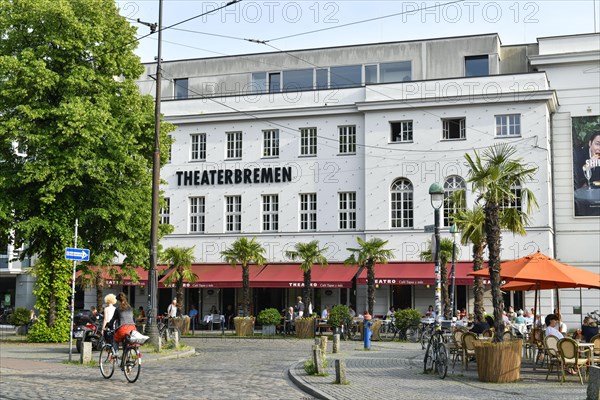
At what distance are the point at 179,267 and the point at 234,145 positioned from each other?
7848 millimetres

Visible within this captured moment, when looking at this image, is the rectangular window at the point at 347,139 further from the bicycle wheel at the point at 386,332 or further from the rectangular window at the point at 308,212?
the bicycle wheel at the point at 386,332

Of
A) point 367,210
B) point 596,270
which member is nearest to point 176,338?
point 367,210

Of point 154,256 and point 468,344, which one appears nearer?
point 468,344

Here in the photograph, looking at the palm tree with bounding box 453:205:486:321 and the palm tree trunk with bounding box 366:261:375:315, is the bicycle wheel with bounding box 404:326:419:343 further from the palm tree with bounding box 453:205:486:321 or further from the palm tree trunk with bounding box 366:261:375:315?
the palm tree with bounding box 453:205:486:321

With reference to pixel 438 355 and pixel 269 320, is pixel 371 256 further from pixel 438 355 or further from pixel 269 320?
pixel 438 355

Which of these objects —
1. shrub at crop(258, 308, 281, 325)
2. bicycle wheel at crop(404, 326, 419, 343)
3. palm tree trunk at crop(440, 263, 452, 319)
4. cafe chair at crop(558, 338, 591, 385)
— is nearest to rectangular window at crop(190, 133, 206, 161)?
shrub at crop(258, 308, 281, 325)

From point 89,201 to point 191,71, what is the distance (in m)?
21.6

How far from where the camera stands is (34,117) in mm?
28297

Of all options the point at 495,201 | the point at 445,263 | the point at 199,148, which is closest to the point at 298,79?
the point at 199,148

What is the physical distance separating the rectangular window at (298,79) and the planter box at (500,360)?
1264 inches

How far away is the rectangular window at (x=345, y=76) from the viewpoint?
151 ft

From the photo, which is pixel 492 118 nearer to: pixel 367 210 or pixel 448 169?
pixel 448 169

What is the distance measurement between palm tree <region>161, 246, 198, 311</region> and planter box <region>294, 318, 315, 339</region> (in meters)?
7.64

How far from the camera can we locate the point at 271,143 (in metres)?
43.3
